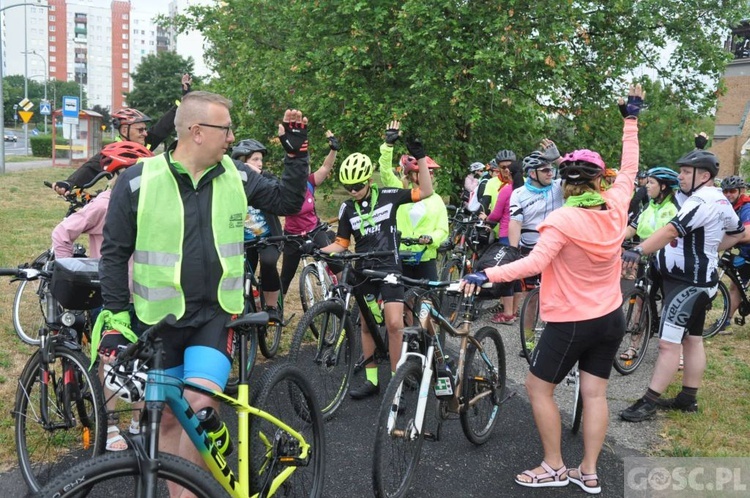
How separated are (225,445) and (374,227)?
2700mm

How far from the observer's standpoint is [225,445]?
294 cm

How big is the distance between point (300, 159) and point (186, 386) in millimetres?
1224

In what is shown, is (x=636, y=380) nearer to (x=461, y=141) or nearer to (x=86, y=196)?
(x=86, y=196)

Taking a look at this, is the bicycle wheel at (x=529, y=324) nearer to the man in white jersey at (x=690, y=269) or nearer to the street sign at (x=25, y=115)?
the man in white jersey at (x=690, y=269)

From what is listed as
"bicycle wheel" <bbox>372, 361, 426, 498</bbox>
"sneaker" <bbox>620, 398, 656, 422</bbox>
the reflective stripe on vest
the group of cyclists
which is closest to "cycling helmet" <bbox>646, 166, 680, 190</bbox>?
the group of cyclists

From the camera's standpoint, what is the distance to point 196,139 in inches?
114

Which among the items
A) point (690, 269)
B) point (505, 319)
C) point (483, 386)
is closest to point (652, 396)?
point (690, 269)

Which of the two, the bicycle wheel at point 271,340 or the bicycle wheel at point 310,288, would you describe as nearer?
the bicycle wheel at point 271,340

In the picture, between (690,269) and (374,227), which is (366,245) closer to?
(374,227)

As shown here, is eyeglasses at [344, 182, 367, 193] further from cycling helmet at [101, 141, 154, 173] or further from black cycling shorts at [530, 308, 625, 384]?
black cycling shorts at [530, 308, 625, 384]

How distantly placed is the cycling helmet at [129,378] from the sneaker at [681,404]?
436 cm

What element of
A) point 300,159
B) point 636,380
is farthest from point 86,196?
point 636,380

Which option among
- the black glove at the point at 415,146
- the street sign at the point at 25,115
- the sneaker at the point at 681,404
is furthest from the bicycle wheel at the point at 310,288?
the street sign at the point at 25,115

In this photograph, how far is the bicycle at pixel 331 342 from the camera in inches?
186
